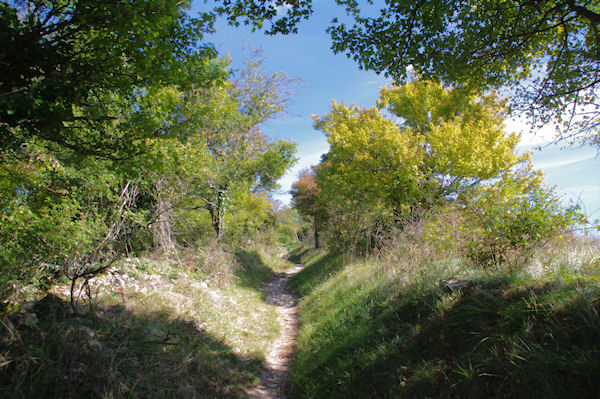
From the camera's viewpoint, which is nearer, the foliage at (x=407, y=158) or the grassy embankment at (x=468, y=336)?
the grassy embankment at (x=468, y=336)

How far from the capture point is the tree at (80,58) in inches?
111

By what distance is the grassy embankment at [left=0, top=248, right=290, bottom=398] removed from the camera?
316cm

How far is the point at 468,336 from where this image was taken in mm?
3613

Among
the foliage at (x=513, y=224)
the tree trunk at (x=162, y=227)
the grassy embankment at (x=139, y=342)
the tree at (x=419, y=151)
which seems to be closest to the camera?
the grassy embankment at (x=139, y=342)

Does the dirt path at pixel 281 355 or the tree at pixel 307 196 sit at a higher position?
the tree at pixel 307 196

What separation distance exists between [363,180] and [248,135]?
576 centimetres

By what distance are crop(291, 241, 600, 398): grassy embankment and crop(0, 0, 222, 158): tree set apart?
15.5 ft

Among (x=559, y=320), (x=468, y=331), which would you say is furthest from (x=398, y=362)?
(x=559, y=320)

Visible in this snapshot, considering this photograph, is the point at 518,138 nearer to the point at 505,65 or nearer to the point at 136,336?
the point at 505,65

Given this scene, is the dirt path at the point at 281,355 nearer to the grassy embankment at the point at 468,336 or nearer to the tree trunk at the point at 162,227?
the grassy embankment at the point at 468,336

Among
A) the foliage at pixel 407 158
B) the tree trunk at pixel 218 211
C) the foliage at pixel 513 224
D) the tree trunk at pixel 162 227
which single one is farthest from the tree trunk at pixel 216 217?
the foliage at pixel 513 224

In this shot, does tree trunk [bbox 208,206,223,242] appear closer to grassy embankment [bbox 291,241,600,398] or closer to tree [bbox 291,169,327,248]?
grassy embankment [bbox 291,241,600,398]

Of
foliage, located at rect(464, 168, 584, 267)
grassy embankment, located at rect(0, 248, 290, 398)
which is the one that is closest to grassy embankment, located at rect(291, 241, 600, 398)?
foliage, located at rect(464, 168, 584, 267)

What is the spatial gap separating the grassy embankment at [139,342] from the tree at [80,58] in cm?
222
